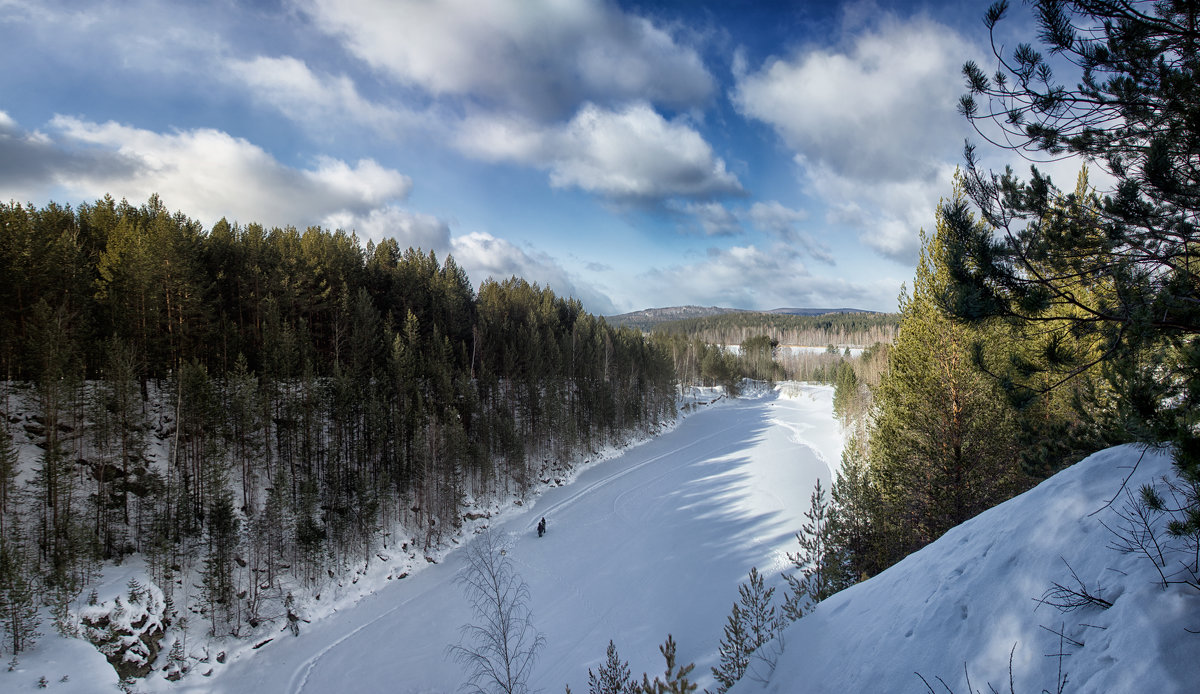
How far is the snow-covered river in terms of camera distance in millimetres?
14406

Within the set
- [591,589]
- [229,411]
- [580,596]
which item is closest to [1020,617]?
[580,596]

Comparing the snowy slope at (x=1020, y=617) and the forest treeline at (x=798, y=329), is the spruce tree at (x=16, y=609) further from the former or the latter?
the forest treeline at (x=798, y=329)

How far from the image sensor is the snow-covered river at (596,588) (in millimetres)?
14406

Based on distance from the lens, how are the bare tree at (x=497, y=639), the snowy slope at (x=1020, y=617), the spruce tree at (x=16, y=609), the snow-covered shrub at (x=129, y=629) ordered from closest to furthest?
the snowy slope at (x=1020, y=617) → the spruce tree at (x=16, y=609) → the snow-covered shrub at (x=129, y=629) → the bare tree at (x=497, y=639)

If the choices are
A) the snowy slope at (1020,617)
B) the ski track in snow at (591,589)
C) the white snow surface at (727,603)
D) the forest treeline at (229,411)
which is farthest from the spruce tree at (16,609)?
the snowy slope at (1020,617)

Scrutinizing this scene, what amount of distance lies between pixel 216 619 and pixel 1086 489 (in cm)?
2359

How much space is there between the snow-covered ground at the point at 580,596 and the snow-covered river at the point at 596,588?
63 millimetres

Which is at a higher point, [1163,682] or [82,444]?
[1163,682]

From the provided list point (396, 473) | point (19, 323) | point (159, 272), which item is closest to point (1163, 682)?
point (396, 473)

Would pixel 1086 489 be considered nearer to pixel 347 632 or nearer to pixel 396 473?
pixel 347 632

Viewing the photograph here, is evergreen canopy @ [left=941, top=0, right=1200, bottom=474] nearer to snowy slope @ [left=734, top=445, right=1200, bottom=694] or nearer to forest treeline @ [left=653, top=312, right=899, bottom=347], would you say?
snowy slope @ [left=734, top=445, right=1200, bottom=694]

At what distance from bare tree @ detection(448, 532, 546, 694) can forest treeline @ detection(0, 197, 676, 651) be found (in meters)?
7.37

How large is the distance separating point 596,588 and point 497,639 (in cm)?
599

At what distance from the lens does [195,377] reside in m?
19.5
